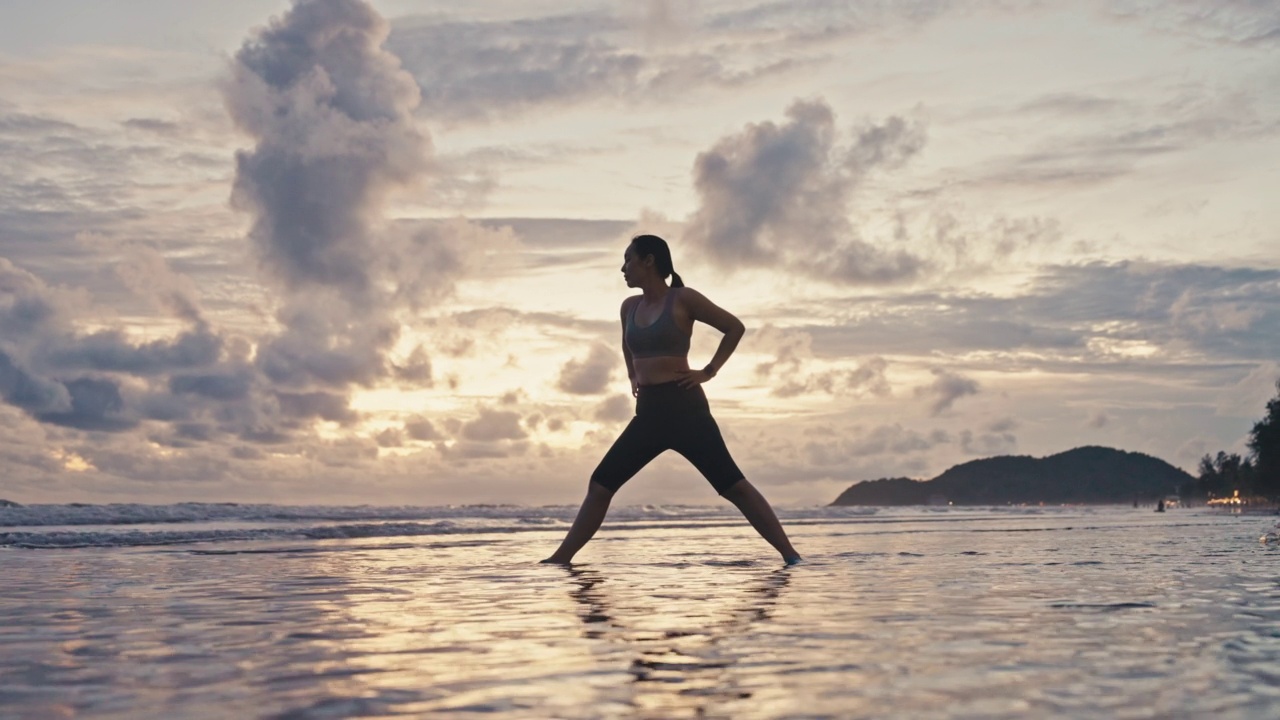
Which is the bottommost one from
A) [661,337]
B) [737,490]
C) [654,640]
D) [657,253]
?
[654,640]

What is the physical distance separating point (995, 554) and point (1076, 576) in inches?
122

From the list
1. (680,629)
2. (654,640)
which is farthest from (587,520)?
(654,640)

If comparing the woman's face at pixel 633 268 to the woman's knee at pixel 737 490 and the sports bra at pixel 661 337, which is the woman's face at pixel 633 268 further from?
the woman's knee at pixel 737 490

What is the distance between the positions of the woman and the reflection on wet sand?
868 mm

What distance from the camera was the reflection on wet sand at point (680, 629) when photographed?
3.02m

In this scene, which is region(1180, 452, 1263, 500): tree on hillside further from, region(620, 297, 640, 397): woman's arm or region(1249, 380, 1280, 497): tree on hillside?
region(620, 297, 640, 397): woman's arm

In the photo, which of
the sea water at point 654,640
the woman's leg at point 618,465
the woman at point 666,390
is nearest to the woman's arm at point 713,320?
the woman at point 666,390

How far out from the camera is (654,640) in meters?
4.14

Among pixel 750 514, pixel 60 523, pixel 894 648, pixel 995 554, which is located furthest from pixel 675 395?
pixel 60 523

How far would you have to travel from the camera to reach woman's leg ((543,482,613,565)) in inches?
335

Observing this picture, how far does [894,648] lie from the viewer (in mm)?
3881

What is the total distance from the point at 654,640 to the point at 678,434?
4.19m

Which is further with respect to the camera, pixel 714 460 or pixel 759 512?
pixel 759 512

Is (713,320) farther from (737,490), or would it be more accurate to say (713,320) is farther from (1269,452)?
(1269,452)
